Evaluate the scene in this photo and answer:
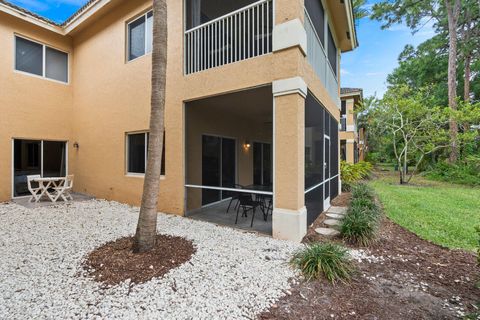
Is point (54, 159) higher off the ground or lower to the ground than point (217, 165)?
higher

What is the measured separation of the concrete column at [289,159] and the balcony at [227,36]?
120cm

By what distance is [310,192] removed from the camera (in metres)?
5.72

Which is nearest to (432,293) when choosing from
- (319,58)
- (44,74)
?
(319,58)

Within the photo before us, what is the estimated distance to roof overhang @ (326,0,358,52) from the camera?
25.4 ft

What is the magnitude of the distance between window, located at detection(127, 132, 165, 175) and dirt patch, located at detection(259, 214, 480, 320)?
6333mm

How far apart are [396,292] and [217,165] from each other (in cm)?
593

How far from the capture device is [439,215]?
22.0 feet

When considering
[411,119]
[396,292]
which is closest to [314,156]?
[396,292]

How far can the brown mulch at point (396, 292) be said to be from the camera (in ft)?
9.00

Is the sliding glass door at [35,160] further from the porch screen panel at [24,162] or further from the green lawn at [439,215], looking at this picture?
the green lawn at [439,215]

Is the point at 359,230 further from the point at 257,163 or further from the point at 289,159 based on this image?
the point at 257,163

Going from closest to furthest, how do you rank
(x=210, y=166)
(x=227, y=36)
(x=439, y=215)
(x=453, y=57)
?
(x=227, y=36) → (x=439, y=215) → (x=210, y=166) → (x=453, y=57)

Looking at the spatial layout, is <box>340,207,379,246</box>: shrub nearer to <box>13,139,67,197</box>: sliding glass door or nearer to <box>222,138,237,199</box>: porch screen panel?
<box>222,138,237,199</box>: porch screen panel

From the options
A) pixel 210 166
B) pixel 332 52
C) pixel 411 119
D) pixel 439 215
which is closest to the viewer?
pixel 439 215
